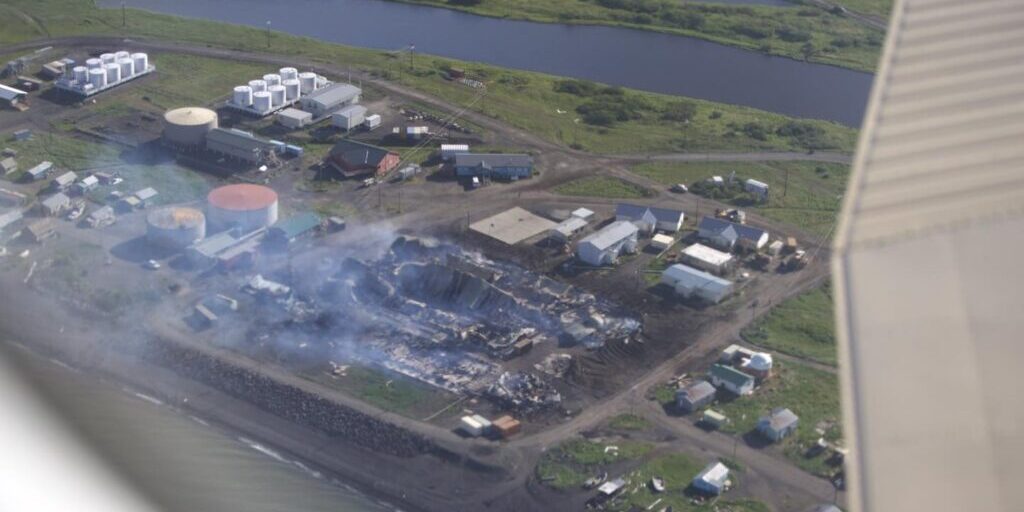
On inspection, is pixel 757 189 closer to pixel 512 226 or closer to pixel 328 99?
pixel 512 226

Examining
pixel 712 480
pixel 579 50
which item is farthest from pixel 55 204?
pixel 579 50

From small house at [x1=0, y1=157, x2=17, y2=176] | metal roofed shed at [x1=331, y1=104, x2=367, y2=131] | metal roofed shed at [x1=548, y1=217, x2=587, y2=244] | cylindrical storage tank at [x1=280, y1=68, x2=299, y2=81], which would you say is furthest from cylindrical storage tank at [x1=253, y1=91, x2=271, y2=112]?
metal roofed shed at [x1=548, y1=217, x2=587, y2=244]

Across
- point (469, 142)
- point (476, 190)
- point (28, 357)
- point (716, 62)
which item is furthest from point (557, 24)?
point (28, 357)

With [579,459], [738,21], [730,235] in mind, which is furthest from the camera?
[738,21]

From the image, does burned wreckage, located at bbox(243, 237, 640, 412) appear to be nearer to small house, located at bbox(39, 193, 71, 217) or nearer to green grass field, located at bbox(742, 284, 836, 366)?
green grass field, located at bbox(742, 284, 836, 366)

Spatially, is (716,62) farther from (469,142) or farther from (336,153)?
(336,153)
